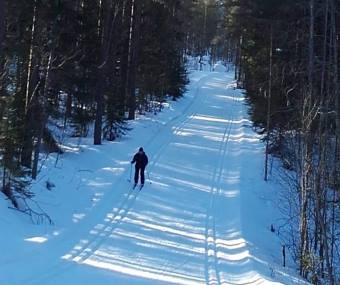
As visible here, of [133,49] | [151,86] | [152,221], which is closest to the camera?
[152,221]

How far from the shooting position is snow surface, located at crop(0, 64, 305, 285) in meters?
11.7

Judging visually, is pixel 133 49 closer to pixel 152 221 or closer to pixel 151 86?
pixel 151 86

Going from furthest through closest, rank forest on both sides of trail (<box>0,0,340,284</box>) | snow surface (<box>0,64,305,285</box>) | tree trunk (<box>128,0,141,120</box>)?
tree trunk (<box>128,0,141,120</box>) → forest on both sides of trail (<box>0,0,340,284</box>) → snow surface (<box>0,64,305,285</box>)

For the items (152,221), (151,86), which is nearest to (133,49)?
(151,86)

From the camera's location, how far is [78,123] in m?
26.0

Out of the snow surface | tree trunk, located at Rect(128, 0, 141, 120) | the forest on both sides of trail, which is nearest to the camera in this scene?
the snow surface

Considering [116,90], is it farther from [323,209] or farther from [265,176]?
[323,209]

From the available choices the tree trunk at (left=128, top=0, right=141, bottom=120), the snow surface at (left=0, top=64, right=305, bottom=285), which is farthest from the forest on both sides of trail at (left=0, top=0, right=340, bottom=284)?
the snow surface at (left=0, top=64, right=305, bottom=285)

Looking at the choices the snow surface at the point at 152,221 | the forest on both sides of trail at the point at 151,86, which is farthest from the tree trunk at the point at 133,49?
the snow surface at the point at 152,221

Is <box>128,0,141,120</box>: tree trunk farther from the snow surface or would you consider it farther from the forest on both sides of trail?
the snow surface

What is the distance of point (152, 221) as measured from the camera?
16.4 m

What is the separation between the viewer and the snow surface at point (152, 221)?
1166cm

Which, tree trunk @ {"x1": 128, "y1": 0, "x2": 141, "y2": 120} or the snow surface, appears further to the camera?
tree trunk @ {"x1": 128, "y1": 0, "x2": 141, "y2": 120}

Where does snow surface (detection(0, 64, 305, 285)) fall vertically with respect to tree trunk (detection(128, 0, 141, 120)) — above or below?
below
